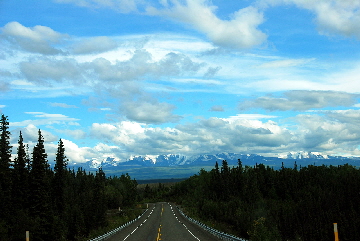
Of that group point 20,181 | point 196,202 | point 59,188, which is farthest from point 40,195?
point 196,202

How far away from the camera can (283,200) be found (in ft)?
450

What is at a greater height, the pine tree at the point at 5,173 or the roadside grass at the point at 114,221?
the pine tree at the point at 5,173

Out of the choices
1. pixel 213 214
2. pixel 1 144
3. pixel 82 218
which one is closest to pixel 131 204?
pixel 213 214

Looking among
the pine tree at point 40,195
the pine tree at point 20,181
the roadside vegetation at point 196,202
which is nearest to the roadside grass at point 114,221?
the roadside vegetation at point 196,202

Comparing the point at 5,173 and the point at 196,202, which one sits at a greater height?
the point at 5,173

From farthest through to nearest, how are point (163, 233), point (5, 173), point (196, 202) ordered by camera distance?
point (196, 202)
point (5, 173)
point (163, 233)

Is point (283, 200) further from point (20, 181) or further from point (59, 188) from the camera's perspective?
point (20, 181)

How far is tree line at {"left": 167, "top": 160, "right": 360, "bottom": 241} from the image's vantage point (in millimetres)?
82312

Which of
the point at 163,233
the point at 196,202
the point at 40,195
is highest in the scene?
the point at 40,195

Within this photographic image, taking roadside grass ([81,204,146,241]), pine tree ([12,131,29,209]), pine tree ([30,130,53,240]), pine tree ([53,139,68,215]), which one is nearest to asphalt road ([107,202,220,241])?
roadside grass ([81,204,146,241])

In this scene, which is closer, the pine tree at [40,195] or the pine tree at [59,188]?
the pine tree at [40,195]

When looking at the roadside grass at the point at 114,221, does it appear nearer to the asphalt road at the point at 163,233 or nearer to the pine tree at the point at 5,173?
the asphalt road at the point at 163,233

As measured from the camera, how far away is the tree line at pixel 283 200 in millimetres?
82312

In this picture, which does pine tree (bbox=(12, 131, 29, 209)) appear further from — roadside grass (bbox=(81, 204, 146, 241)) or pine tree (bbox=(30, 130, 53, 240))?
roadside grass (bbox=(81, 204, 146, 241))
